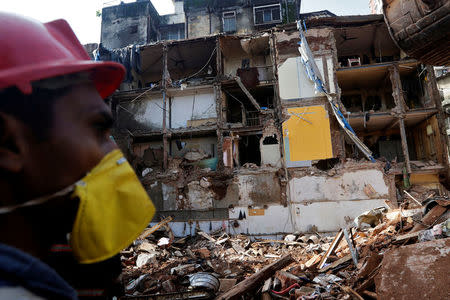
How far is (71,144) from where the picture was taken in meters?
1.05

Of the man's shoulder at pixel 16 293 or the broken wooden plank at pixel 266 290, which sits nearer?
the man's shoulder at pixel 16 293

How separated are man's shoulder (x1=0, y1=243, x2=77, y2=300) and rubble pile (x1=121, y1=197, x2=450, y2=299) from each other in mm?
4051

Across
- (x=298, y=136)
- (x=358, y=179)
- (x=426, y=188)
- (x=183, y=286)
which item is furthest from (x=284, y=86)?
(x=183, y=286)

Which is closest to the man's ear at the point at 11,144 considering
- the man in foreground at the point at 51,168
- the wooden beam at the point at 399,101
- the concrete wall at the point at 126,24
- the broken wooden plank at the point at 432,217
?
the man in foreground at the point at 51,168

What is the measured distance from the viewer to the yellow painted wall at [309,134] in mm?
18500

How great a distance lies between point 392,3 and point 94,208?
3.89m

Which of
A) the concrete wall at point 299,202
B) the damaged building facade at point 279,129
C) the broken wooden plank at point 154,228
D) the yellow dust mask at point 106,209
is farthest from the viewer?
the damaged building facade at point 279,129

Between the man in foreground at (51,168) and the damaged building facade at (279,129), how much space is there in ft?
57.3

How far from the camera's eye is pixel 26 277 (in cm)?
85

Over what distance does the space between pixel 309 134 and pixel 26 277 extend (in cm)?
1917

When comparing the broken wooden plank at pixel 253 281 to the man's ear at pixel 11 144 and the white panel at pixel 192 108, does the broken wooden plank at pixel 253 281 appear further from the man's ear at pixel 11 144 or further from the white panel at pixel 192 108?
the white panel at pixel 192 108

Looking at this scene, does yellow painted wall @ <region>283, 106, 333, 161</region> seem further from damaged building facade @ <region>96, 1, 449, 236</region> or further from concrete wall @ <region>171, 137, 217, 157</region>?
concrete wall @ <region>171, 137, 217, 157</region>

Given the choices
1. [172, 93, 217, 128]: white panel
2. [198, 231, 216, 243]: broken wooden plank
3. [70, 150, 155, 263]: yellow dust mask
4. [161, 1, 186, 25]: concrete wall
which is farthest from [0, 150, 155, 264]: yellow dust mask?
[161, 1, 186, 25]: concrete wall

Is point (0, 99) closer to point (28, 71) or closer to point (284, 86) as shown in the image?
point (28, 71)
